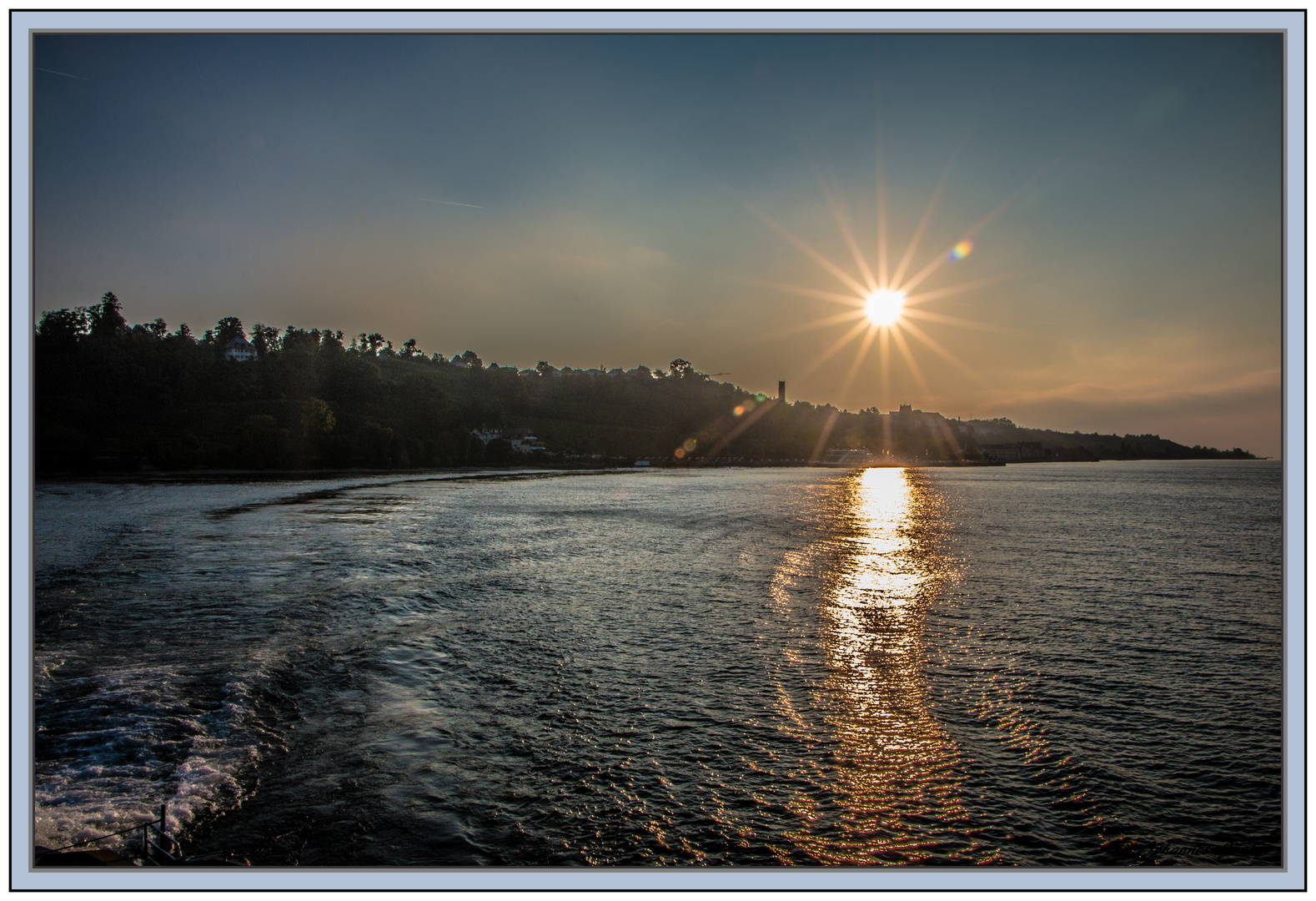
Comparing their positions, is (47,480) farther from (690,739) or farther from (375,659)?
(690,739)

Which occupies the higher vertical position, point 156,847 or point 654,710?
point 156,847

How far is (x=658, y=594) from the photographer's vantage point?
77.2 ft

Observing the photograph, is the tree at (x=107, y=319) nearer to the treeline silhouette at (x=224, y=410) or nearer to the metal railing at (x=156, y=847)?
the treeline silhouette at (x=224, y=410)

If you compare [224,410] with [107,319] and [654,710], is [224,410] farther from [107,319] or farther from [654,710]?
[654,710]

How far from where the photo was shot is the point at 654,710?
1245 centimetres

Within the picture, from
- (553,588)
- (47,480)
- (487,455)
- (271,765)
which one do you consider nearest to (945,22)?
(271,765)

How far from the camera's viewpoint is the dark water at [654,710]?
8.43m

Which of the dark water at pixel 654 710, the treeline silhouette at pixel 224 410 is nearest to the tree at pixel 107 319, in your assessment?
the treeline silhouette at pixel 224 410

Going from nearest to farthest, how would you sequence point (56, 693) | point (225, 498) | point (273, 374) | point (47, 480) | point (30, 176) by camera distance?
1. point (30, 176)
2. point (56, 693)
3. point (225, 498)
4. point (47, 480)
5. point (273, 374)

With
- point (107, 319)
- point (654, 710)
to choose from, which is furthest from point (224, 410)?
point (654, 710)

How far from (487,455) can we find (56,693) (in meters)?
158

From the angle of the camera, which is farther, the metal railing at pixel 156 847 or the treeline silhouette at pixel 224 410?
the treeline silhouette at pixel 224 410

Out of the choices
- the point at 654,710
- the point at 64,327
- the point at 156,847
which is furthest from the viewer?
the point at 64,327

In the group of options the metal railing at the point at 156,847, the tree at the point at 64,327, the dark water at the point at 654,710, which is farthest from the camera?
the tree at the point at 64,327
